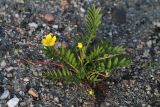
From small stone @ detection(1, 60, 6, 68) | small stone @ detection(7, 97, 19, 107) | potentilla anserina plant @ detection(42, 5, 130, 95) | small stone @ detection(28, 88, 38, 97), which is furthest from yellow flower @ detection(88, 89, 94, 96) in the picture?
small stone @ detection(1, 60, 6, 68)

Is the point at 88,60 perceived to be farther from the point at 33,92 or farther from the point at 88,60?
the point at 33,92

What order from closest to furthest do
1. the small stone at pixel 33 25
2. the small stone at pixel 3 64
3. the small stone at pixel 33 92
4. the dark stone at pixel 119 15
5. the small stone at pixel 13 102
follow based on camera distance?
the small stone at pixel 13 102 < the small stone at pixel 33 92 < the small stone at pixel 3 64 < the small stone at pixel 33 25 < the dark stone at pixel 119 15

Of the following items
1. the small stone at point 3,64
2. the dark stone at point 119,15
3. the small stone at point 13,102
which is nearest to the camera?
the small stone at point 13,102

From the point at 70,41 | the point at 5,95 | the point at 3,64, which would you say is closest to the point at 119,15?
the point at 70,41

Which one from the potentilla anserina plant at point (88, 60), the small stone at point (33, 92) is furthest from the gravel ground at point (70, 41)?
the potentilla anserina plant at point (88, 60)

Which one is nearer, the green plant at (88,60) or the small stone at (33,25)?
the green plant at (88,60)

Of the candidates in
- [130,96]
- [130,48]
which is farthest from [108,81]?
[130,48]

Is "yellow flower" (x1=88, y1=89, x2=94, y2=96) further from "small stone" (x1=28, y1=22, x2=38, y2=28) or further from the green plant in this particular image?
"small stone" (x1=28, y1=22, x2=38, y2=28)

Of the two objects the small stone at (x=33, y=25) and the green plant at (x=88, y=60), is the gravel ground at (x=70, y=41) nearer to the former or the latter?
the small stone at (x=33, y=25)
